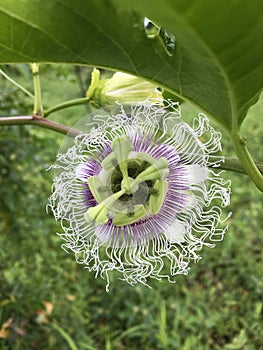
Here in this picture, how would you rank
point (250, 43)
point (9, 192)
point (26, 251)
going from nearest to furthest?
point (250, 43) < point (9, 192) < point (26, 251)

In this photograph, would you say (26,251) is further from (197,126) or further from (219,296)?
(197,126)

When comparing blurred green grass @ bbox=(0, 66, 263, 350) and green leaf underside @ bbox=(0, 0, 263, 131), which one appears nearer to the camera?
green leaf underside @ bbox=(0, 0, 263, 131)

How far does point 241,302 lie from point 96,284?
0.60 metres

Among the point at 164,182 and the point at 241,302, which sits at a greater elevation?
the point at 164,182

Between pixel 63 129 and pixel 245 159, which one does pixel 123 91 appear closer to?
pixel 63 129

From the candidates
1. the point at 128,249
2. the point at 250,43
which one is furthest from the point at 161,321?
the point at 250,43

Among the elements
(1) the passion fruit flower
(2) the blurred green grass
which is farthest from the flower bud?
(2) the blurred green grass

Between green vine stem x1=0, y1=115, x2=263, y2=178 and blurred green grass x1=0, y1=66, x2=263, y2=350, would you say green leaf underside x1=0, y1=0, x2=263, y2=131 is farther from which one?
blurred green grass x1=0, y1=66, x2=263, y2=350

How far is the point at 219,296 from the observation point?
208 cm

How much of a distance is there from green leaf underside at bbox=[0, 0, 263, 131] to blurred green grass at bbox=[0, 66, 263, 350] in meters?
1.01

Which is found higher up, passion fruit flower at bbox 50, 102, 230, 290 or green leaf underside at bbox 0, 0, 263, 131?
green leaf underside at bbox 0, 0, 263, 131

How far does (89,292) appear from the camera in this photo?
198 centimetres

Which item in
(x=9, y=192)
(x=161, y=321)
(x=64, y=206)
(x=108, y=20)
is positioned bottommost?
(x=161, y=321)

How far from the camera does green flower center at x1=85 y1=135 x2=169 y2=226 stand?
55 cm
